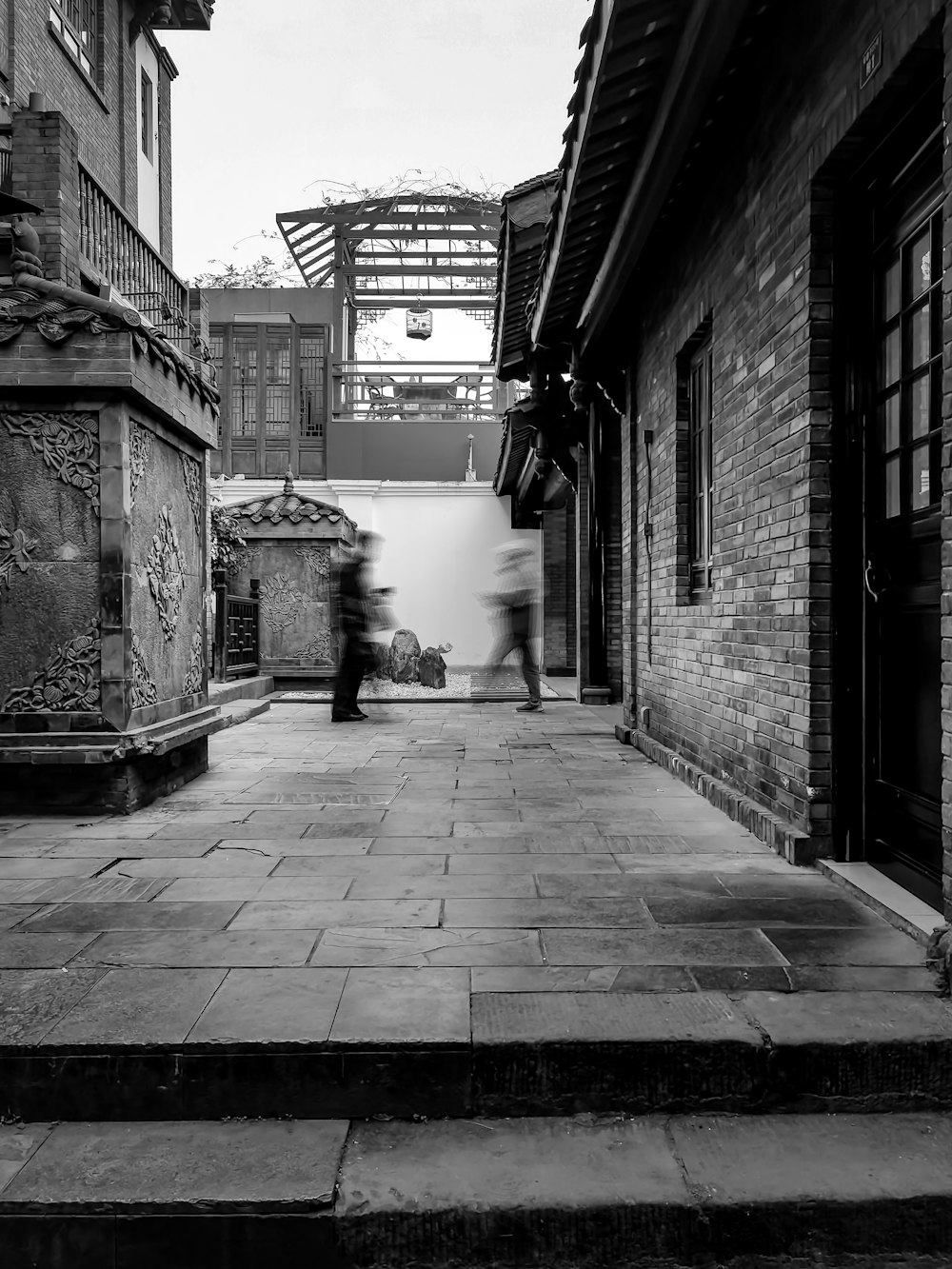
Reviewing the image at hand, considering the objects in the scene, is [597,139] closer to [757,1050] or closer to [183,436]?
[183,436]

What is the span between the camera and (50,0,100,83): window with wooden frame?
1045 centimetres

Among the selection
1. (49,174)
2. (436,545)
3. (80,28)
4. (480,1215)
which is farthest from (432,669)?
(480,1215)

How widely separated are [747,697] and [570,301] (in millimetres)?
3939

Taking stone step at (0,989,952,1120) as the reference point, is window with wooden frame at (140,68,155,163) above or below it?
above

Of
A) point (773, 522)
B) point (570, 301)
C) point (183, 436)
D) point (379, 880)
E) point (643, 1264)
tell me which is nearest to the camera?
point (643, 1264)

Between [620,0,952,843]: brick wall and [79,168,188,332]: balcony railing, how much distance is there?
5.81m

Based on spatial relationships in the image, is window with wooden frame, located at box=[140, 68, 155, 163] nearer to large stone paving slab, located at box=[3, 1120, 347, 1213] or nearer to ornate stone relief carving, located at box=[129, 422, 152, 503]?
ornate stone relief carving, located at box=[129, 422, 152, 503]

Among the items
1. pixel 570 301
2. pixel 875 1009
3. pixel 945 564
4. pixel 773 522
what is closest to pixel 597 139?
pixel 773 522

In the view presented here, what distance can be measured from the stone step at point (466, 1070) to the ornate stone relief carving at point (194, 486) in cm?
374

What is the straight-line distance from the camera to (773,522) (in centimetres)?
389

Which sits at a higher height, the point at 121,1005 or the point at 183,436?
the point at 183,436

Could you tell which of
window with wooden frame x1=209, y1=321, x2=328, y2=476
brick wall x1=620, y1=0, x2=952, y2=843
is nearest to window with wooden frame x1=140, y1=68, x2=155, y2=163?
window with wooden frame x1=209, y1=321, x2=328, y2=476

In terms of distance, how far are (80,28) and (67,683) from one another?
11.2 metres

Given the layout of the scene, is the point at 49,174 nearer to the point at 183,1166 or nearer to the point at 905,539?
the point at 905,539
